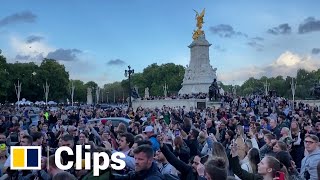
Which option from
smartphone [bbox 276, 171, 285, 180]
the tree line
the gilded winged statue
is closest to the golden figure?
the gilded winged statue

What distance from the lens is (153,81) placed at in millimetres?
130625

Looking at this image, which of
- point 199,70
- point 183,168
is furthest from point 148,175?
point 199,70

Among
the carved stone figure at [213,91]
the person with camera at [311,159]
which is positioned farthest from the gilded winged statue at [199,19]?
the person with camera at [311,159]

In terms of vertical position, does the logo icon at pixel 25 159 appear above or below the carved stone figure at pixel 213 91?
below

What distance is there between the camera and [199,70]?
238 feet

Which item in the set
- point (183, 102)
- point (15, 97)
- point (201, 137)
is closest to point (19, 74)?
point (15, 97)

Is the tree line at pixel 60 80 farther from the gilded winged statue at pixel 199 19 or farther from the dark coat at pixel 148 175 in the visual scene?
the dark coat at pixel 148 175

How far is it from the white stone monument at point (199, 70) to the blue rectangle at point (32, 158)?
6435 centimetres

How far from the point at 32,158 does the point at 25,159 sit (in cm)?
12

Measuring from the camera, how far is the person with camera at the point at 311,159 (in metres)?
7.12

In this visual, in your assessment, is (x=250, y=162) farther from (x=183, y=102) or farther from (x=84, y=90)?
(x=84, y=90)

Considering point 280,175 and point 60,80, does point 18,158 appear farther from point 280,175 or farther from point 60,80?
point 60,80

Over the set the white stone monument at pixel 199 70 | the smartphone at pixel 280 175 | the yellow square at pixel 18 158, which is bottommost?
the smartphone at pixel 280 175

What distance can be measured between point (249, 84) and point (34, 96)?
104m
